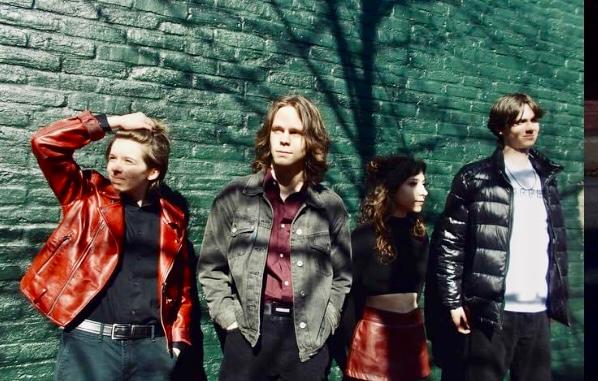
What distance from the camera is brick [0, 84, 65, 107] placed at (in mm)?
3764

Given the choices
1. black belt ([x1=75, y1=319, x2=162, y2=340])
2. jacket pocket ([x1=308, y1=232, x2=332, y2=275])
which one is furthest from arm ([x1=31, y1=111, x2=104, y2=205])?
jacket pocket ([x1=308, y1=232, x2=332, y2=275])

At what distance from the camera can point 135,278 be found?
359 centimetres

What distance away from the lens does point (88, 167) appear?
13.1 feet

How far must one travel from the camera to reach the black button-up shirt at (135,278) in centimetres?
349

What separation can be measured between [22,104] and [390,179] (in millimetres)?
2473

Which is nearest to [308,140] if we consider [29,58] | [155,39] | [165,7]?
[155,39]

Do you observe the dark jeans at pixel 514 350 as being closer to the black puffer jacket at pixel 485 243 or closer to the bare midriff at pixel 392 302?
the black puffer jacket at pixel 485 243

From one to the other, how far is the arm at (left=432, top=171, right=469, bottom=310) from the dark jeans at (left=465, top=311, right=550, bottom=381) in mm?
292

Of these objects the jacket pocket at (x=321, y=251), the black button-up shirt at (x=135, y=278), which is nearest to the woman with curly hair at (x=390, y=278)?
the jacket pocket at (x=321, y=251)

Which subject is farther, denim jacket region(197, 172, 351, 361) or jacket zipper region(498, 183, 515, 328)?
jacket zipper region(498, 183, 515, 328)

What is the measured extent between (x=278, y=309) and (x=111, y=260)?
3.21ft

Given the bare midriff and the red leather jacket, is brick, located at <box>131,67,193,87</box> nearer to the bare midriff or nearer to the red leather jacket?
the red leather jacket

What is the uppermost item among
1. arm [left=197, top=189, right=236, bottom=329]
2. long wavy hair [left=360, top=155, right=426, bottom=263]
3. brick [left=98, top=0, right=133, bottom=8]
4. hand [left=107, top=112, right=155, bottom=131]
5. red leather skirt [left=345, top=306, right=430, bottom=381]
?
brick [left=98, top=0, right=133, bottom=8]

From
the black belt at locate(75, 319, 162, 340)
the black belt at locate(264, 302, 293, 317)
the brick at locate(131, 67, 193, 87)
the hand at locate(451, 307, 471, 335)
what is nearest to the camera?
the black belt at locate(75, 319, 162, 340)
